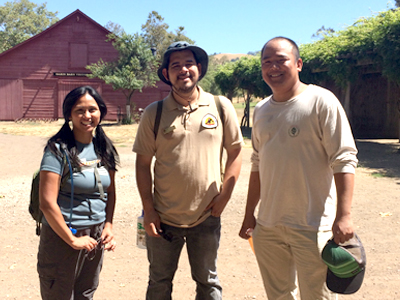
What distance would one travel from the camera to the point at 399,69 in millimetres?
11766

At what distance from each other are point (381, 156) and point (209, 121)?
11.1 meters

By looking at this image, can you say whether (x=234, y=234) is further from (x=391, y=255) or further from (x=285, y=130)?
(x=285, y=130)

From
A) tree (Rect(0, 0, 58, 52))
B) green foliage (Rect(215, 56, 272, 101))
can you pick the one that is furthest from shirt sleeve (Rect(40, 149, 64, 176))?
tree (Rect(0, 0, 58, 52))

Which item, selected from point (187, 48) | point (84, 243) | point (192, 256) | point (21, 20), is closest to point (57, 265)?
point (84, 243)

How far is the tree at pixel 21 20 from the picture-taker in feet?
175

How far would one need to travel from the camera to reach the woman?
2.50 meters

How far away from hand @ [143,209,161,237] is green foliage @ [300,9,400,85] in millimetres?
10784

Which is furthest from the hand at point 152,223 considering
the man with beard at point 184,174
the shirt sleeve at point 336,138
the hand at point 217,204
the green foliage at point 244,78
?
the green foliage at point 244,78

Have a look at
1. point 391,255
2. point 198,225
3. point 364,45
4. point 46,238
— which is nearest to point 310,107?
point 198,225

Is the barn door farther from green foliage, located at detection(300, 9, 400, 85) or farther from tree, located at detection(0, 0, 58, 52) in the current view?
tree, located at detection(0, 0, 58, 52)

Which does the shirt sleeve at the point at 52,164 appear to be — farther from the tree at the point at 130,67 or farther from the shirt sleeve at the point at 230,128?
the tree at the point at 130,67

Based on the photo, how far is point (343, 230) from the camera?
2.31 m

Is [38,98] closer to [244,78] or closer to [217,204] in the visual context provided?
[244,78]

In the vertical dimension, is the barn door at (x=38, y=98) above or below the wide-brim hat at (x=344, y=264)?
above
